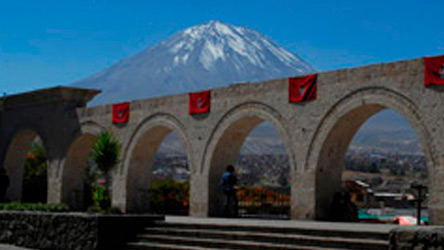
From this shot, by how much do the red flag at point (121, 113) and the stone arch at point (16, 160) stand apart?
20.0 feet

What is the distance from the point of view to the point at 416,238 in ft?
28.9

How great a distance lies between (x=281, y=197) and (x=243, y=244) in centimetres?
899

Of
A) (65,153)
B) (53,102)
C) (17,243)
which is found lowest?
(17,243)

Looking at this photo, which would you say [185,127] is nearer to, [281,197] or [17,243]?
[281,197]

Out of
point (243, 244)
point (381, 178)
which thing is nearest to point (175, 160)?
point (381, 178)

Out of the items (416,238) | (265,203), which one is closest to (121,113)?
(265,203)

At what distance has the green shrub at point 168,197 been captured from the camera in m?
24.2

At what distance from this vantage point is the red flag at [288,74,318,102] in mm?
16375

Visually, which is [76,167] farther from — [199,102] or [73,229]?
[73,229]

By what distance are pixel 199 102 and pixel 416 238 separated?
37.8 feet

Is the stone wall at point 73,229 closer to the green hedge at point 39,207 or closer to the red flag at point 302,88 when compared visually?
the green hedge at point 39,207

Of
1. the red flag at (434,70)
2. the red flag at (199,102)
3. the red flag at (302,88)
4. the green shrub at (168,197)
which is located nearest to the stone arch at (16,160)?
the green shrub at (168,197)

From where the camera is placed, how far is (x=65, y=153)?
24.5m

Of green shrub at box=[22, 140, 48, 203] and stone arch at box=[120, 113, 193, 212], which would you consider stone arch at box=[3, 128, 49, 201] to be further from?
stone arch at box=[120, 113, 193, 212]
